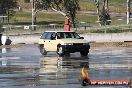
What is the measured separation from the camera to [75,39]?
32.0 m

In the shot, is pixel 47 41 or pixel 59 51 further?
pixel 47 41

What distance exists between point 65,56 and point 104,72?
11665 mm

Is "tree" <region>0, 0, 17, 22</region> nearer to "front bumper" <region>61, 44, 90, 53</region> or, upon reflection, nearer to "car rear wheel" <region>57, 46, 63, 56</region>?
"car rear wheel" <region>57, 46, 63, 56</region>

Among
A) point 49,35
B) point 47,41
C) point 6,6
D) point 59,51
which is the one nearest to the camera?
point 59,51

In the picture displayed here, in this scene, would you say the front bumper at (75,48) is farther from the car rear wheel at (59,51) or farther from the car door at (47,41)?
the car door at (47,41)

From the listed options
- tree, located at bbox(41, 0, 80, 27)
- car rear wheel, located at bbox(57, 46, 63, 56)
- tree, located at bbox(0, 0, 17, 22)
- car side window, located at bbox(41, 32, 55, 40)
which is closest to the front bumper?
car rear wheel, located at bbox(57, 46, 63, 56)

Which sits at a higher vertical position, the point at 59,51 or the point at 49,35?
the point at 49,35

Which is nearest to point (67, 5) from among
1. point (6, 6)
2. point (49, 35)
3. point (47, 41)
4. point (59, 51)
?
point (6, 6)

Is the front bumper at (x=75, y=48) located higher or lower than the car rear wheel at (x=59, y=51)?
higher

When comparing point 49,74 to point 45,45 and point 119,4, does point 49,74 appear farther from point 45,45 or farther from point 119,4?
point 119,4

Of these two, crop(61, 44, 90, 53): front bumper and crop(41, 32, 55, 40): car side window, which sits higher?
crop(41, 32, 55, 40): car side window

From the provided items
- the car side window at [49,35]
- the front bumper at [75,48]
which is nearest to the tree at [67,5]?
the car side window at [49,35]

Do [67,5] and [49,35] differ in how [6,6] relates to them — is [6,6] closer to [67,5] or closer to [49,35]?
[67,5]

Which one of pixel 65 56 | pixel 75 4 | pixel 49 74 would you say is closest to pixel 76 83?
pixel 49 74
